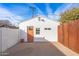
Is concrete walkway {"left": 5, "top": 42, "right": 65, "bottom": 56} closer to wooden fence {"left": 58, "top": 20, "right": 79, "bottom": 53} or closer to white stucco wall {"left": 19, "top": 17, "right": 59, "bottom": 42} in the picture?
wooden fence {"left": 58, "top": 20, "right": 79, "bottom": 53}

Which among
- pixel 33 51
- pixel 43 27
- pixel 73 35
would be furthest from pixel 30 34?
pixel 73 35

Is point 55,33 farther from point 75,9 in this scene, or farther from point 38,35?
point 75,9

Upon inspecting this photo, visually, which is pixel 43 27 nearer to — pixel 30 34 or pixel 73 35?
pixel 30 34

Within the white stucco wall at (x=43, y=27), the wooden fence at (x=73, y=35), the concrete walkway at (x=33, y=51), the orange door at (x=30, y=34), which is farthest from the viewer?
the white stucco wall at (x=43, y=27)

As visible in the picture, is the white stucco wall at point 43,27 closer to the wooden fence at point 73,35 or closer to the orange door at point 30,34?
the orange door at point 30,34

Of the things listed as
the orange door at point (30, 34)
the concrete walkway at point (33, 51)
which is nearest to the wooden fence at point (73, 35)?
the concrete walkway at point (33, 51)

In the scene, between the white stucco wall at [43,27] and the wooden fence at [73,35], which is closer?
the wooden fence at [73,35]

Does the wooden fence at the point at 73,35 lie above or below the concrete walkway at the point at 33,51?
above

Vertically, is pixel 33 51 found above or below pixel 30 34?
below

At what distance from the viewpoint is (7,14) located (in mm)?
18203

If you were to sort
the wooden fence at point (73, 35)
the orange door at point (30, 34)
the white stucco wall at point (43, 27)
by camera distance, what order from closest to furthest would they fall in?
the wooden fence at point (73, 35) < the orange door at point (30, 34) < the white stucco wall at point (43, 27)

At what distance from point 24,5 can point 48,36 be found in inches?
159

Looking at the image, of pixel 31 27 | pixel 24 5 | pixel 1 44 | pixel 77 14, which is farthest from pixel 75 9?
pixel 1 44

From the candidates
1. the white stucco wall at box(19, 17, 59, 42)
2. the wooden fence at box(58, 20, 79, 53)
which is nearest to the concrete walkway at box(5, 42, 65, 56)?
the wooden fence at box(58, 20, 79, 53)
